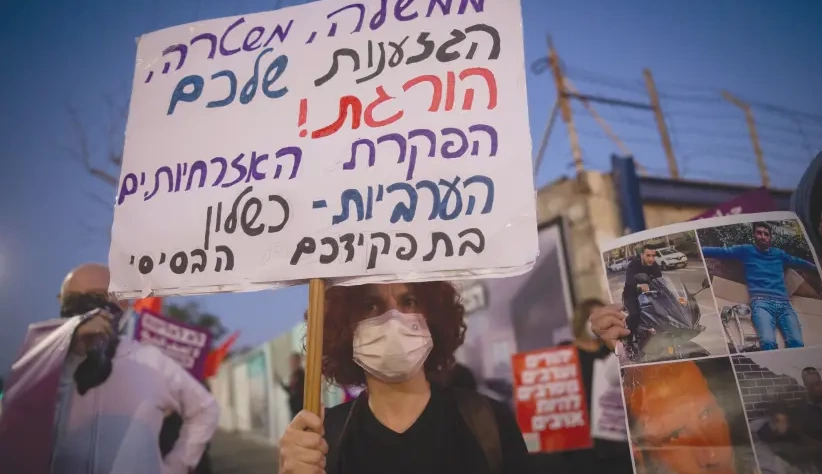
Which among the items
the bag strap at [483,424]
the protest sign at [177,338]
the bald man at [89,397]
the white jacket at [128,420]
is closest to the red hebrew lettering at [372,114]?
the bag strap at [483,424]

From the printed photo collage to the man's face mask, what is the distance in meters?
1.96

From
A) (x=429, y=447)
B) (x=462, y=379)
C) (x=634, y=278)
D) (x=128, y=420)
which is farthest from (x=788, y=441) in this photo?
(x=462, y=379)

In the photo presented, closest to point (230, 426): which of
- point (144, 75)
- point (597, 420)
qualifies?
point (597, 420)

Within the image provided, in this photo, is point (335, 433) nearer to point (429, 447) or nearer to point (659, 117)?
point (429, 447)

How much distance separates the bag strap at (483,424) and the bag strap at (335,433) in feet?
1.05

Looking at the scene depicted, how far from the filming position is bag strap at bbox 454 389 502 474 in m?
1.36

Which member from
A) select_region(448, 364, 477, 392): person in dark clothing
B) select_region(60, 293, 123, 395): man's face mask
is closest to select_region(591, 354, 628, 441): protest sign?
select_region(448, 364, 477, 392): person in dark clothing

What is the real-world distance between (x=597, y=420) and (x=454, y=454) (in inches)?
113

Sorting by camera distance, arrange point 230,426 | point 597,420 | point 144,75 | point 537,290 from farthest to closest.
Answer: point 230,426
point 537,290
point 597,420
point 144,75

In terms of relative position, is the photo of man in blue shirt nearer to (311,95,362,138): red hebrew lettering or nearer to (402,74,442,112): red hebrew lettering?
(402,74,442,112): red hebrew lettering

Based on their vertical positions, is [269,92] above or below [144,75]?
below

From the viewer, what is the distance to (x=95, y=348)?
2.07 metres

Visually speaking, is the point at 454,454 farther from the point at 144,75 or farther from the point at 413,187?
the point at 144,75

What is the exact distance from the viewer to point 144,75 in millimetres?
1634
